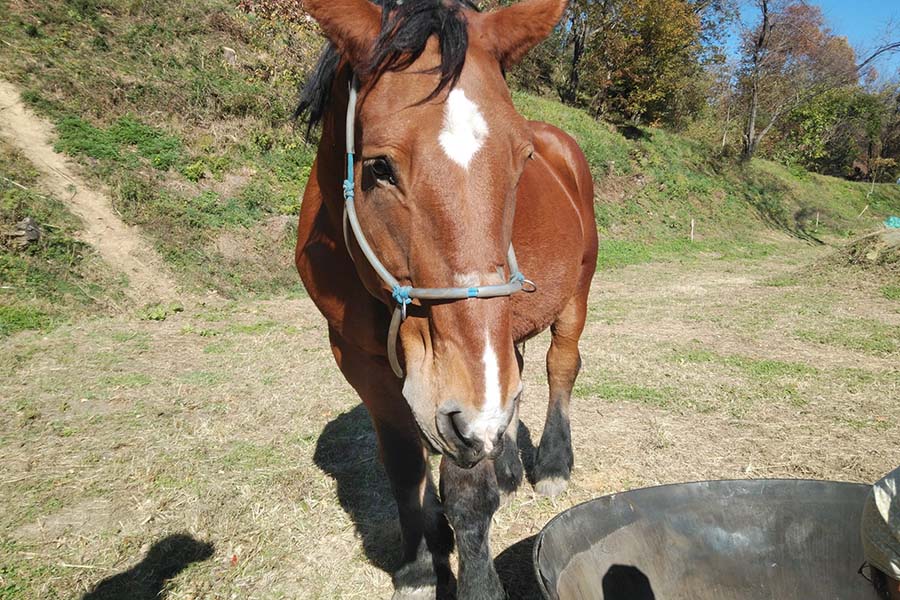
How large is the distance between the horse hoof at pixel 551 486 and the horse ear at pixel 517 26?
2463 mm

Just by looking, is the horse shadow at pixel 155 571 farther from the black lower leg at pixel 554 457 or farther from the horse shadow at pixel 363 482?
the black lower leg at pixel 554 457

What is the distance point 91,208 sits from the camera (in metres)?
8.15

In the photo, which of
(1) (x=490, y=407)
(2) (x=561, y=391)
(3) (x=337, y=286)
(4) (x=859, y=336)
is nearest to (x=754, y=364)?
(4) (x=859, y=336)

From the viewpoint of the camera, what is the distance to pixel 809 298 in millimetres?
8102

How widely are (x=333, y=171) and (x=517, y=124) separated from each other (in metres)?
0.76

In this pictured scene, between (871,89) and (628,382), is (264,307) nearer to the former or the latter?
(628,382)

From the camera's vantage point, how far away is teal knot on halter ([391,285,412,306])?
1445 mm

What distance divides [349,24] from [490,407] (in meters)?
1.19

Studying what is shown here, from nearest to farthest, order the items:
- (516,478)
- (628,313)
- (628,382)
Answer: (516,478)
(628,382)
(628,313)

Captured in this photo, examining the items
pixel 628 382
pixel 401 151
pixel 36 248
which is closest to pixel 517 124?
pixel 401 151

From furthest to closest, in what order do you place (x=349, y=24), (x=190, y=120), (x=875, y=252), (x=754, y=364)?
(x=190, y=120), (x=875, y=252), (x=754, y=364), (x=349, y=24)

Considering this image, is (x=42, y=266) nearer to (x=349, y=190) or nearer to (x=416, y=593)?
(x=416, y=593)

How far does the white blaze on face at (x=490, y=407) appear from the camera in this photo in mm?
1336


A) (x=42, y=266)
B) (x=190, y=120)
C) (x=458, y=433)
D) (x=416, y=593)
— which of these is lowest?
(x=42, y=266)
